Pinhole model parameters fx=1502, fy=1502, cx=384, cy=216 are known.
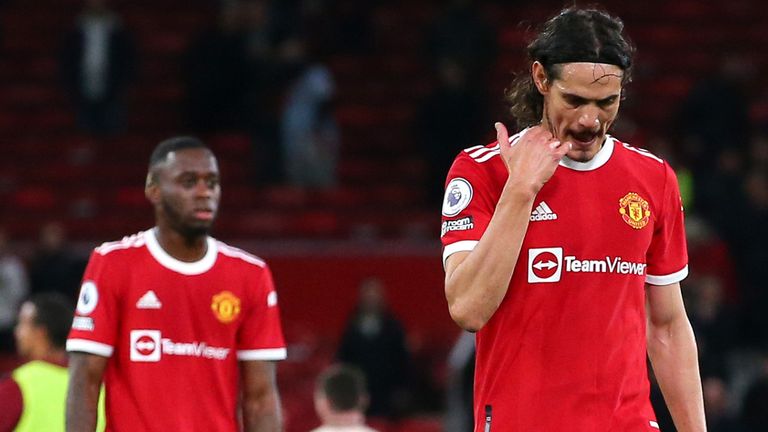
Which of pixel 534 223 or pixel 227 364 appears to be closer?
pixel 534 223

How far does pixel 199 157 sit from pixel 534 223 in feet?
6.57

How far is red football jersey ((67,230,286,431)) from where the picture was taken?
540 cm

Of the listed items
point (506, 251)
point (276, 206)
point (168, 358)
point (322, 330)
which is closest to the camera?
point (506, 251)

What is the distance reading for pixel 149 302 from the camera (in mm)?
5496

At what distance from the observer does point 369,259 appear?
14.3 metres

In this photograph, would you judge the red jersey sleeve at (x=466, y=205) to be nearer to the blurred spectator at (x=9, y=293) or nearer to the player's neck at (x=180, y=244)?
the player's neck at (x=180, y=244)

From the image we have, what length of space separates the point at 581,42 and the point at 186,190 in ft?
6.88

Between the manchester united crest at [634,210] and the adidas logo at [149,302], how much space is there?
6.67ft

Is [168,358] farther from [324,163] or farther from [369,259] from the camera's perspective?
[324,163]

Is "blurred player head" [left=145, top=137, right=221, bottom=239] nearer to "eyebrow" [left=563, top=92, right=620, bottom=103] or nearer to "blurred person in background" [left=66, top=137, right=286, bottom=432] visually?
"blurred person in background" [left=66, top=137, right=286, bottom=432]

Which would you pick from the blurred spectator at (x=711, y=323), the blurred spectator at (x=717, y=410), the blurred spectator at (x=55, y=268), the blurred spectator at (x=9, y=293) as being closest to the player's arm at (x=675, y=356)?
the blurred spectator at (x=717, y=410)

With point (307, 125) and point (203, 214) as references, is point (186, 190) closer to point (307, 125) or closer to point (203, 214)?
point (203, 214)

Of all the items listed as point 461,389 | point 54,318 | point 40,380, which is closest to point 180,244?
point 40,380

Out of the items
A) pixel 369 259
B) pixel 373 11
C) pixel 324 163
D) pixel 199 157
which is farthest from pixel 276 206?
pixel 199 157
